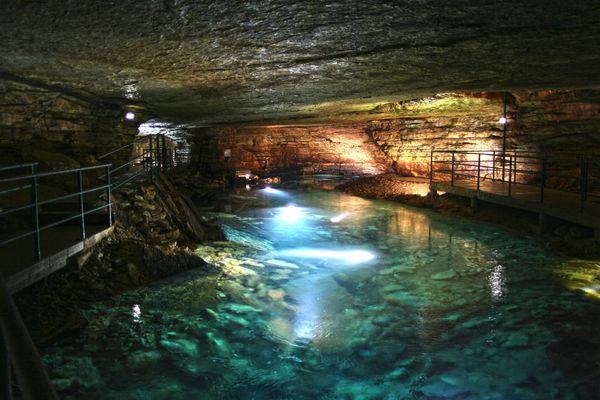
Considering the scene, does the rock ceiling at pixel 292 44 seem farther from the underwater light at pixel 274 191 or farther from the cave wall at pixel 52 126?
the underwater light at pixel 274 191

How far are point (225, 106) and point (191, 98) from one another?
7.16 ft

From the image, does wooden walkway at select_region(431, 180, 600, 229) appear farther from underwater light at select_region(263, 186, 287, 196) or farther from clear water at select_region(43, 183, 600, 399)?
underwater light at select_region(263, 186, 287, 196)

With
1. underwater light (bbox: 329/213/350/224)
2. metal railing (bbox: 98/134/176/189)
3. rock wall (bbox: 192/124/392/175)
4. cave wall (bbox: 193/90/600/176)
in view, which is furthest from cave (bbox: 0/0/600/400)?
rock wall (bbox: 192/124/392/175)

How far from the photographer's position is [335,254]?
357 inches

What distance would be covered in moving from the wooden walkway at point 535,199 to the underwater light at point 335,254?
427cm

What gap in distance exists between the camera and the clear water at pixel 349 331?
4129 millimetres

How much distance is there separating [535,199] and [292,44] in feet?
28.1

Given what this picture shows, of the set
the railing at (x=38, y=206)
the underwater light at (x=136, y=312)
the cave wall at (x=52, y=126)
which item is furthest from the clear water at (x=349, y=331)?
the cave wall at (x=52, y=126)

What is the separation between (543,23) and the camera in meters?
4.45

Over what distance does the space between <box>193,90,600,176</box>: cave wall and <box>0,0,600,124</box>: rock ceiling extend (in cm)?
591

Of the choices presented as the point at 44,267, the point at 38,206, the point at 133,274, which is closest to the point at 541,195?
the point at 133,274

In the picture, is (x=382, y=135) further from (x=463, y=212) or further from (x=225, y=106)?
(x=225, y=106)

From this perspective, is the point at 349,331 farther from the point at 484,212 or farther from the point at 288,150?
the point at 288,150

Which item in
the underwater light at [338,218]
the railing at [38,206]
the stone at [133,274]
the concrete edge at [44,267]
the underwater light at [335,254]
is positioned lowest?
the underwater light at [335,254]
